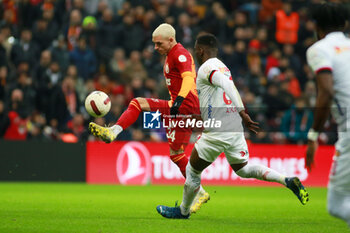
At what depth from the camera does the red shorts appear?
8648mm

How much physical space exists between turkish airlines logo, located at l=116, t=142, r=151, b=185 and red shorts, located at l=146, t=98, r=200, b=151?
643 centimetres

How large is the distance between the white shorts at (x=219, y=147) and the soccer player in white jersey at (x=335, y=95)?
2488mm

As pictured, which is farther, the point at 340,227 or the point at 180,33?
the point at 180,33

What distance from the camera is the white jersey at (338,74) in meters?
4.69

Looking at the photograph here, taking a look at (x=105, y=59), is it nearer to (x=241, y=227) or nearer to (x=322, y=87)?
(x=241, y=227)

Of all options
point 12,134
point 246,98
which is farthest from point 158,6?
point 12,134

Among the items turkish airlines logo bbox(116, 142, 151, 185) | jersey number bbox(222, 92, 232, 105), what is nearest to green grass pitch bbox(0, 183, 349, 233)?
jersey number bbox(222, 92, 232, 105)

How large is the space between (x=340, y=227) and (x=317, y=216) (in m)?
1.29

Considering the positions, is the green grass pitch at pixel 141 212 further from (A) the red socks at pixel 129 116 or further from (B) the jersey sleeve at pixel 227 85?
(B) the jersey sleeve at pixel 227 85

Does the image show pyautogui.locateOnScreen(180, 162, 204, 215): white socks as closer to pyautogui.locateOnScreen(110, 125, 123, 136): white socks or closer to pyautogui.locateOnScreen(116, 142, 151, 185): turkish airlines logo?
pyautogui.locateOnScreen(110, 125, 123, 136): white socks

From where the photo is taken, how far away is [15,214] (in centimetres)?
797

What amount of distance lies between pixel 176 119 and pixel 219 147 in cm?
144

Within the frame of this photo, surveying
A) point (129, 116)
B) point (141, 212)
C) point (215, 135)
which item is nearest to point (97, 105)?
point (129, 116)

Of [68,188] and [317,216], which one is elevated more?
[317,216]
